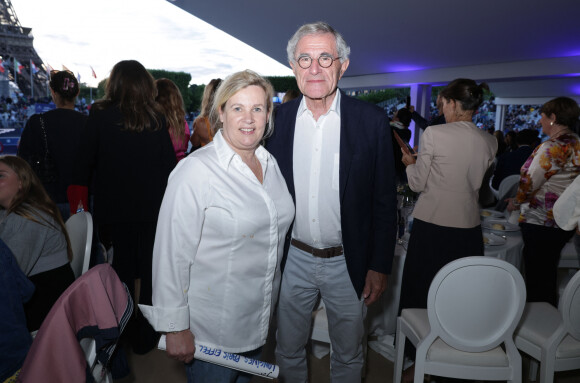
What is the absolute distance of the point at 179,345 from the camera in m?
1.16

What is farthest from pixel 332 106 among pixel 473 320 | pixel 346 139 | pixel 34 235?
pixel 34 235

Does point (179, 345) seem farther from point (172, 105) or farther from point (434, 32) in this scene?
point (434, 32)

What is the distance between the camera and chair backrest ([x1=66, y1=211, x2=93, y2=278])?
1903 millimetres

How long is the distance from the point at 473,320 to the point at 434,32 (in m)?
7.08

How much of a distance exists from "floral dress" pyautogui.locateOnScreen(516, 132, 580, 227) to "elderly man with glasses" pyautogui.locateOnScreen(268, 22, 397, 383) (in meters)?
1.49

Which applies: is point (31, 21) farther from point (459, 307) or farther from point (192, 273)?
point (459, 307)

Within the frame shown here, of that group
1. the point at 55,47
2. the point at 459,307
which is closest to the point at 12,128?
the point at 55,47

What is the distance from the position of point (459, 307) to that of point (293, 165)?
98 cm

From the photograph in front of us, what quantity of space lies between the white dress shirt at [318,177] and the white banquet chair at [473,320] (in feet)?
1.84

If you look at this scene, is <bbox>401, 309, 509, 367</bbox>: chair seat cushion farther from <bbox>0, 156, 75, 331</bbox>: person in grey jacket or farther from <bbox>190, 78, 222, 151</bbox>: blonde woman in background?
<bbox>190, 78, 222, 151</bbox>: blonde woman in background

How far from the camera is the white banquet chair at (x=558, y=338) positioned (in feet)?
5.69

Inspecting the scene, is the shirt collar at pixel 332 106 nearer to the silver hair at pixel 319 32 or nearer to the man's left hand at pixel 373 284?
the silver hair at pixel 319 32

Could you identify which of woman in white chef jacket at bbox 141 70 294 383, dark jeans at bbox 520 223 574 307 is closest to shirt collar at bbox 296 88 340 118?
woman in white chef jacket at bbox 141 70 294 383

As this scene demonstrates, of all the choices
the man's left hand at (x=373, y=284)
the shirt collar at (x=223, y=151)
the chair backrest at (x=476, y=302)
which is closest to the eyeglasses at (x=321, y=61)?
the shirt collar at (x=223, y=151)
